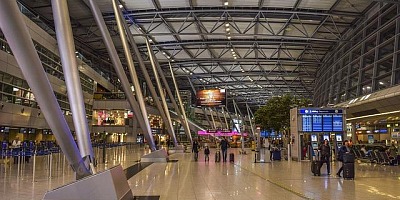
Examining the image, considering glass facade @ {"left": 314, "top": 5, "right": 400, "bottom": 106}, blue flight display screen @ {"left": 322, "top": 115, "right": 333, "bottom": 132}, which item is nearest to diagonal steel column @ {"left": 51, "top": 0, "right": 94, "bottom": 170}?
blue flight display screen @ {"left": 322, "top": 115, "right": 333, "bottom": 132}

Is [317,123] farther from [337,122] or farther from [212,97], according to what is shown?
[212,97]

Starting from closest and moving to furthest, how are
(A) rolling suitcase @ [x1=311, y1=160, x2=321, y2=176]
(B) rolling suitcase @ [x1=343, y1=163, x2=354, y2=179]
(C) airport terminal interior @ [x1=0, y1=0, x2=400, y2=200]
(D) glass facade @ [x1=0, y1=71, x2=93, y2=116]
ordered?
1. (C) airport terminal interior @ [x1=0, y1=0, x2=400, y2=200]
2. (B) rolling suitcase @ [x1=343, y1=163, x2=354, y2=179]
3. (A) rolling suitcase @ [x1=311, y1=160, x2=321, y2=176]
4. (D) glass facade @ [x1=0, y1=71, x2=93, y2=116]

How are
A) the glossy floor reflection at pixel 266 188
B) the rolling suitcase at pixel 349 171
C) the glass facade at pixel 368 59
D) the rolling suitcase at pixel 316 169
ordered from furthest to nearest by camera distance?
the glass facade at pixel 368 59, the rolling suitcase at pixel 316 169, the rolling suitcase at pixel 349 171, the glossy floor reflection at pixel 266 188

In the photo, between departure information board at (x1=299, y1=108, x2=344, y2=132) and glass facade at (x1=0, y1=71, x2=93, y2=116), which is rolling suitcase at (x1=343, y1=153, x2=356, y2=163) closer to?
departure information board at (x1=299, y1=108, x2=344, y2=132)

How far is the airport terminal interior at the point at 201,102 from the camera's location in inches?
398

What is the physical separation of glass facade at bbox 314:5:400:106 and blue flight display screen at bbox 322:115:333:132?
160 inches

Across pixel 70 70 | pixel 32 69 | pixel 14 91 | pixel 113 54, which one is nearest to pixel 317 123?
pixel 113 54

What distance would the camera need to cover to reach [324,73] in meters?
45.4

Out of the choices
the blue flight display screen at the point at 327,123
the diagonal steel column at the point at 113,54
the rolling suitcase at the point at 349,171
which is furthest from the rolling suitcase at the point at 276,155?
the rolling suitcase at the point at 349,171

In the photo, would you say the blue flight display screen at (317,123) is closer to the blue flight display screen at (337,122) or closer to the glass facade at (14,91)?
the blue flight display screen at (337,122)

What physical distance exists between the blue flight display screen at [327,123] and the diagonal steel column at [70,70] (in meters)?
19.2

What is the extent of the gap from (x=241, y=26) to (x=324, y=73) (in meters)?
13.6

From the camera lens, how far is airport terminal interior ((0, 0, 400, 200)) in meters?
10.1

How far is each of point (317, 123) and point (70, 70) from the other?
19.5 metres
